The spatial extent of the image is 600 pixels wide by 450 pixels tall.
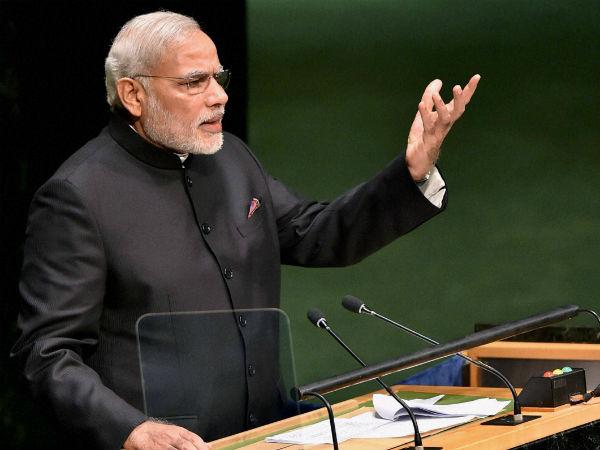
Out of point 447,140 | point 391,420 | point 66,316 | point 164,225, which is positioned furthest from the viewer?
point 447,140

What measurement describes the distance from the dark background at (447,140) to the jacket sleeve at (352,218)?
2.33m

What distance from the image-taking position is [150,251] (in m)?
2.79

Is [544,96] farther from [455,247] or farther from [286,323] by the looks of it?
[286,323]

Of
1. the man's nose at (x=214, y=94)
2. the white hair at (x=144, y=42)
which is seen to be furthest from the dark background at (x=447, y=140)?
the man's nose at (x=214, y=94)

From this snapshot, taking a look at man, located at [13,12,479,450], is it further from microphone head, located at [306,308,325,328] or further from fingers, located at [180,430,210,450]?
fingers, located at [180,430,210,450]

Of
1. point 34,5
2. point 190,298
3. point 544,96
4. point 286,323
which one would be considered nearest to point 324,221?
point 190,298

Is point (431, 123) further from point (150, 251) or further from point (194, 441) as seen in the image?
point (194, 441)

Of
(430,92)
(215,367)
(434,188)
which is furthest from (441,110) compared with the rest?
(215,367)

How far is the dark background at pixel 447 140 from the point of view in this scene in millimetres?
5625

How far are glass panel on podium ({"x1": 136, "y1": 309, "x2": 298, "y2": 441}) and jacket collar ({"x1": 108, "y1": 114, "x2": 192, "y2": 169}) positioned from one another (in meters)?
0.70

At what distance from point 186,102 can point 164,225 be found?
307mm

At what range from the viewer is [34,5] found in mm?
4855

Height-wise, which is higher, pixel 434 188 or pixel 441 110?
pixel 441 110

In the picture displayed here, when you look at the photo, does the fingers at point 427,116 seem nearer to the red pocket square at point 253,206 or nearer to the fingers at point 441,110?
the fingers at point 441,110
